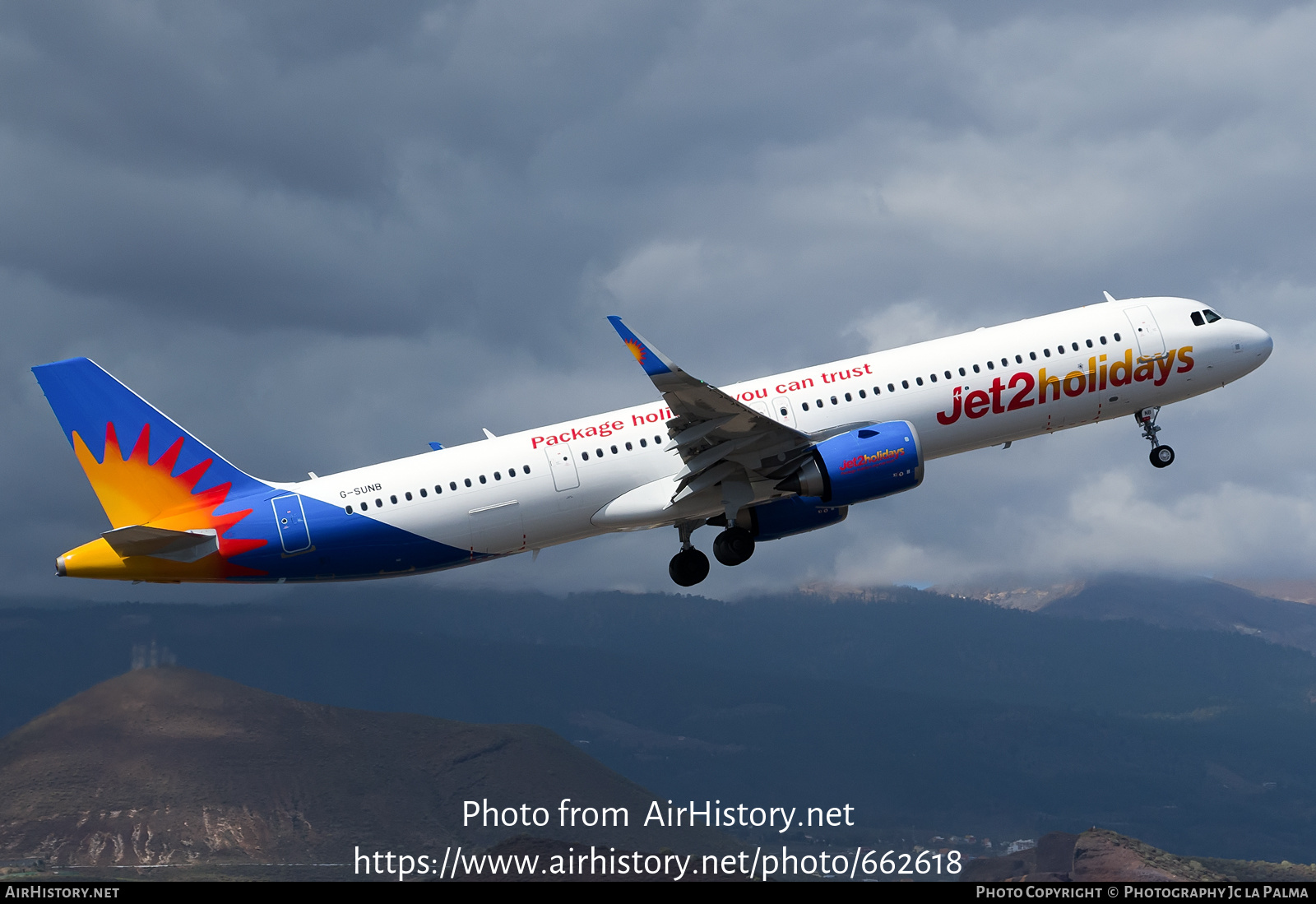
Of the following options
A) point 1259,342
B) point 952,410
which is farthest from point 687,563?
point 1259,342

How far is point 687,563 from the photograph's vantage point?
5056 cm

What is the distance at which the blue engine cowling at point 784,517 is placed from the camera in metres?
49.4

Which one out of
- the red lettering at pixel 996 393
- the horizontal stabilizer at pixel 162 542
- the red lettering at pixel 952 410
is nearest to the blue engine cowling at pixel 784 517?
the red lettering at pixel 952 410

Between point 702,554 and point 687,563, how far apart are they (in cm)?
79

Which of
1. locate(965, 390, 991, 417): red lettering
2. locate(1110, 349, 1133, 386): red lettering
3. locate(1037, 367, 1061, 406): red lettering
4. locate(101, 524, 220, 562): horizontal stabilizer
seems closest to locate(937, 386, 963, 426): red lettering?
locate(965, 390, 991, 417): red lettering

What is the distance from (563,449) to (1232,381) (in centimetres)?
2697

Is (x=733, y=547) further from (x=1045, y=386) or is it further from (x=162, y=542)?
(x=162, y=542)

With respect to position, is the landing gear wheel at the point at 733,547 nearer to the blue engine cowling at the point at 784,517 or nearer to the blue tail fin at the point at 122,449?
the blue engine cowling at the point at 784,517

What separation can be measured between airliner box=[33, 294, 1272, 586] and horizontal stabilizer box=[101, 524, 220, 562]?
54mm

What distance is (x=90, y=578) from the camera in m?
42.6

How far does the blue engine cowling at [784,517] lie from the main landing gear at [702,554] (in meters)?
0.55
